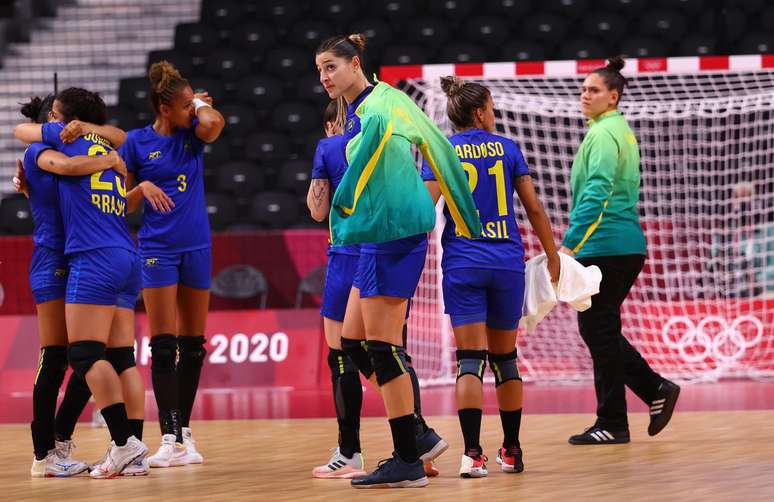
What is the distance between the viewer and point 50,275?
601 centimetres

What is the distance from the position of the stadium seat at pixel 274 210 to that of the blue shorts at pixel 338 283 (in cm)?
690

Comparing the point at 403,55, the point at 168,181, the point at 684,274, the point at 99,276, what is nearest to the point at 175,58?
the point at 403,55

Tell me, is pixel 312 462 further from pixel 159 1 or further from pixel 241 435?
pixel 159 1

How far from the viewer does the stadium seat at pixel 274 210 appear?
12.7 meters

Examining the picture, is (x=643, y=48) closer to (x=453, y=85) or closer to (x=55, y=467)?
(x=453, y=85)

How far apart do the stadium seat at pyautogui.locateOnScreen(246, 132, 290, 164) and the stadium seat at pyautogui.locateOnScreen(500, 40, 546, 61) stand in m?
2.81

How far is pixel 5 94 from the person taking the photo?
15.7 meters

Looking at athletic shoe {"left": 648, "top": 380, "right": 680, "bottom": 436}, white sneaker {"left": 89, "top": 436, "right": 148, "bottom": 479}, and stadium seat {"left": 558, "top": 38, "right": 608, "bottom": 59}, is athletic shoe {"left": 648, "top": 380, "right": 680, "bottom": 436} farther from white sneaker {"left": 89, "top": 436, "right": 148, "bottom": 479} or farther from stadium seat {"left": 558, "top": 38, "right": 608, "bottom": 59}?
stadium seat {"left": 558, "top": 38, "right": 608, "bottom": 59}

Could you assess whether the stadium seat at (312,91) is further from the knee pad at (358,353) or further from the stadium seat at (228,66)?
the knee pad at (358,353)

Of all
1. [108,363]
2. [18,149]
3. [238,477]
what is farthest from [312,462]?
[18,149]

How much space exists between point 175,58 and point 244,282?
5421 millimetres

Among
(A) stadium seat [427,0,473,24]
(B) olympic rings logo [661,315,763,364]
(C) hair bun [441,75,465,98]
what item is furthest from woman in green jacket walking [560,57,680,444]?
(A) stadium seat [427,0,473,24]

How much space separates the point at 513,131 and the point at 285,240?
298 cm

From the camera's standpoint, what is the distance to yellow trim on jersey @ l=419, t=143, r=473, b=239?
5.08 m
